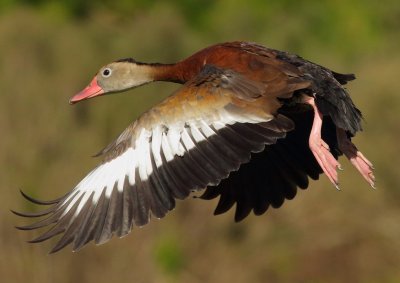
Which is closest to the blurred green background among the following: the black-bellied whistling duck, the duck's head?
the duck's head

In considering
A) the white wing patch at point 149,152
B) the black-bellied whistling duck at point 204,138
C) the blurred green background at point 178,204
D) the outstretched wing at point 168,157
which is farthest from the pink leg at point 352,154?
the blurred green background at point 178,204

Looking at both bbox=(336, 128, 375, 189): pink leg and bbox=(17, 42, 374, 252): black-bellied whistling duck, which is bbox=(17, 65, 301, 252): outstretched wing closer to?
bbox=(17, 42, 374, 252): black-bellied whistling duck

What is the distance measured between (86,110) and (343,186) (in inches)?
124

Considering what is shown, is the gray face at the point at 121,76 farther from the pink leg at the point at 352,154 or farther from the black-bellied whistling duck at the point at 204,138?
the pink leg at the point at 352,154

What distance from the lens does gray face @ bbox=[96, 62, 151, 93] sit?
40.8ft

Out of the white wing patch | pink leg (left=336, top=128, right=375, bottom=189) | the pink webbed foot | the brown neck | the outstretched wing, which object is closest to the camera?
the outstretched wing

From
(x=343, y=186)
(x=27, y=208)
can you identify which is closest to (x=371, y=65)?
(x=343, y=186)

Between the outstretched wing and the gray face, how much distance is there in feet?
5.04

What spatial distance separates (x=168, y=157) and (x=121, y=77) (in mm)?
1977

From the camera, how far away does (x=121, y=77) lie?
493 inches

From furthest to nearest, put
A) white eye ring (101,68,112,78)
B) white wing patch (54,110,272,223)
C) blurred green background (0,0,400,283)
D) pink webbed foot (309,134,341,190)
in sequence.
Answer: blurred green background (0,0,400,283) < white eye ring (101,68,112,78) < pink webbed foot (309,134,341,190) < white wing patch (54,110,272,223)

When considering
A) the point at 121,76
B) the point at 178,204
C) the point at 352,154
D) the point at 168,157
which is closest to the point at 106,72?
the point at 121,76

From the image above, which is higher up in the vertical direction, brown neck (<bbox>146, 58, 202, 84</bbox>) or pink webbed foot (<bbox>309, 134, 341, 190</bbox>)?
brown neck (<bbox>146, 58, 202, 84</bbox>)

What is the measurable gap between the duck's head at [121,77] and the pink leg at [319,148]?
5.69ft
